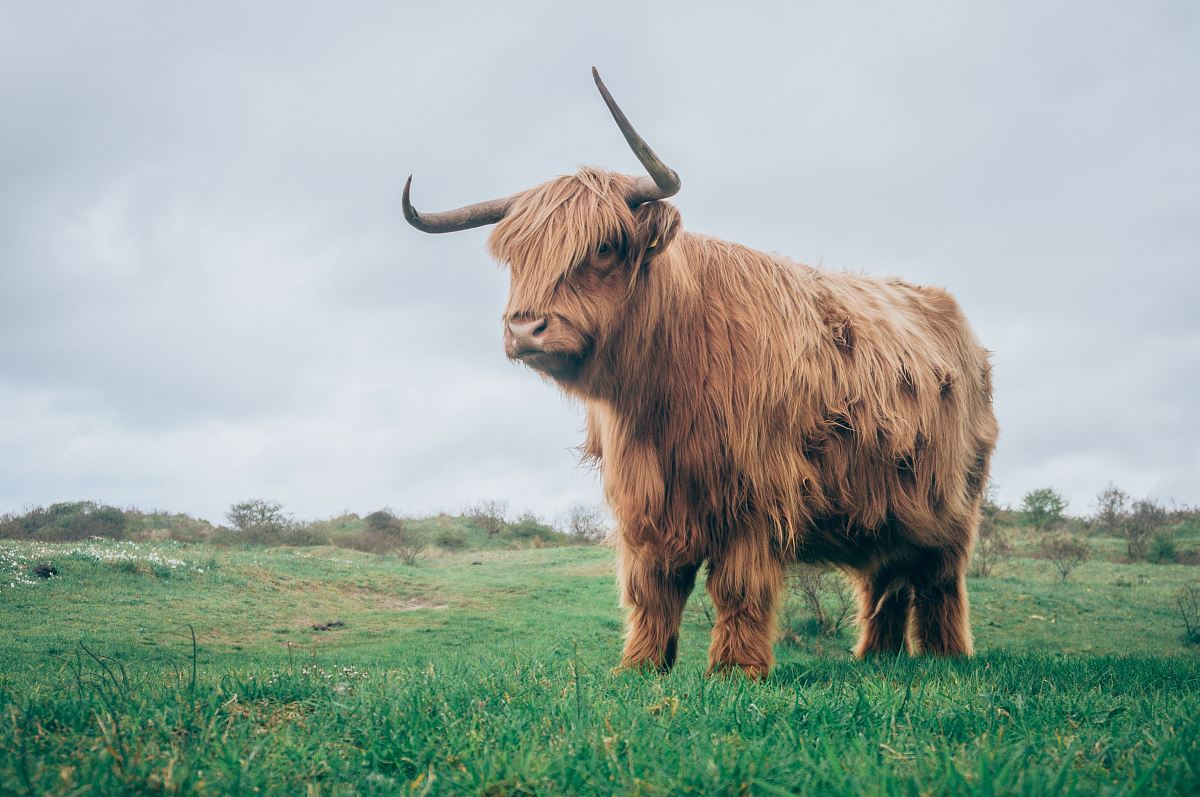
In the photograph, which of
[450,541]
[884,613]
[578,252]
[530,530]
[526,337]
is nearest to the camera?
[526,337]

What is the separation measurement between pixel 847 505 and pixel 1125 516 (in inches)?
1383

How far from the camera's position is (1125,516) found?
32281 mm

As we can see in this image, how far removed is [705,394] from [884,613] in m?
3.26

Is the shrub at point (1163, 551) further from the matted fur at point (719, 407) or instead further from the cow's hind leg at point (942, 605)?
the matted fur at point (719, 407)

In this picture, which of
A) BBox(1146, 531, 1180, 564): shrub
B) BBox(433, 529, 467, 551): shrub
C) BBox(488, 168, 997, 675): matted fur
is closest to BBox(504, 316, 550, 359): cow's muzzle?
BBox(488, 168, 997, 675): matted fur

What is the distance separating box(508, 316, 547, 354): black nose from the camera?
3.69 m

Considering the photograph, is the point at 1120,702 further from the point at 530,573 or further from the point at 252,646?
the point at 530,573

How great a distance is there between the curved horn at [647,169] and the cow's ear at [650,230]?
9cm

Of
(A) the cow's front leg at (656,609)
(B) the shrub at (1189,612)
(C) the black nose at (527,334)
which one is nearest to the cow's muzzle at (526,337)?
(C) the black nose at (527,334)

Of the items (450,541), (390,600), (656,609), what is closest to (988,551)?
(390,600)

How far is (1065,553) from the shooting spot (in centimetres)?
2356

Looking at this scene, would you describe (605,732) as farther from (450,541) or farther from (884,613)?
(450,541)

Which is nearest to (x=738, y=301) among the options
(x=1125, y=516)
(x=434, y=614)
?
(x=434, y=614)

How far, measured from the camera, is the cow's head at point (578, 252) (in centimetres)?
380
